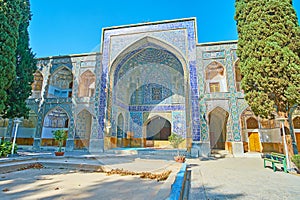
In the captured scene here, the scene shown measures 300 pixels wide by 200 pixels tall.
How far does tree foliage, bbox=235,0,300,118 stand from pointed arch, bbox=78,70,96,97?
1022 centimetres

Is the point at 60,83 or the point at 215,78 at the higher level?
the point at 60,83

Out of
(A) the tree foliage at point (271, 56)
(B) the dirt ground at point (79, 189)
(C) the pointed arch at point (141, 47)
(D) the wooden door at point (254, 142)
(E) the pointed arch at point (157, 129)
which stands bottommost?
(B) the dirt ground at point (79, 189)

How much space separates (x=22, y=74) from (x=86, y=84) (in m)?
4.85

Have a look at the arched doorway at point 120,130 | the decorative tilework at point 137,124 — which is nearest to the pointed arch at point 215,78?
the decorative tilework at point 137,124

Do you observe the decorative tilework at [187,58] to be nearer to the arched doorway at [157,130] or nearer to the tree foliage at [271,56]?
the tree foliage at [271,56]

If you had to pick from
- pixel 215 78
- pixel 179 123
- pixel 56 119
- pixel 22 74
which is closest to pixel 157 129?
pixel 179 123

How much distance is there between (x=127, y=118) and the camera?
566 inches

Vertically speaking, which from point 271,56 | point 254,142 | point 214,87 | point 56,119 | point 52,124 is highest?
point 214,87

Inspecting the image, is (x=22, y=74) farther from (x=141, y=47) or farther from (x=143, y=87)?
(x=143, y=87)

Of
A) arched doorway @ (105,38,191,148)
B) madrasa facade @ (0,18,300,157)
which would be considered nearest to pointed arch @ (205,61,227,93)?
madrasa facade @ (0,18,300,157)

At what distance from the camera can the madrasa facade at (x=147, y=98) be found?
10539 mm

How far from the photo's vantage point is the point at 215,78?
40.4 ft

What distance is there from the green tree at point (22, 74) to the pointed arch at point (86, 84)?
351 cm

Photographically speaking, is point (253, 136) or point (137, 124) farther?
point (137, 124)
